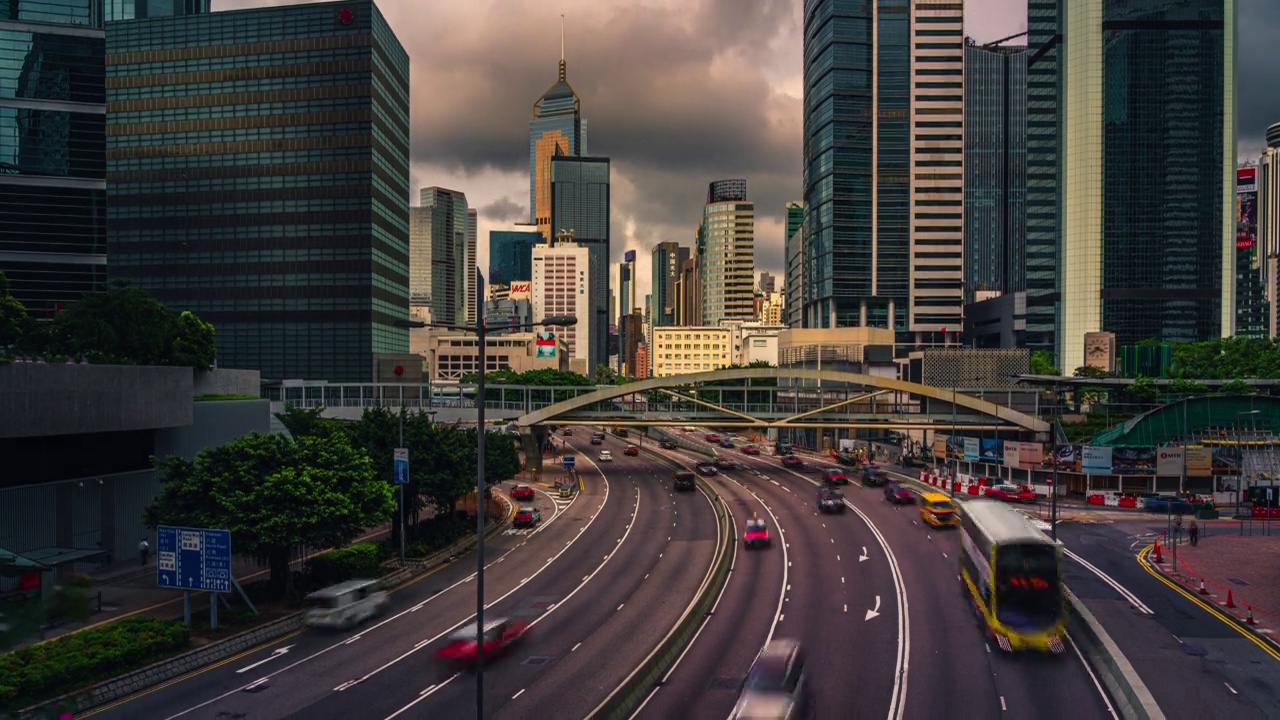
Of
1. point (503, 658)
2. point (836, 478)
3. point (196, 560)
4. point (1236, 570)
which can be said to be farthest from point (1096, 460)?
point (196, 560)

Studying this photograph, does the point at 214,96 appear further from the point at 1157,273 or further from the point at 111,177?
the point at 1157,273

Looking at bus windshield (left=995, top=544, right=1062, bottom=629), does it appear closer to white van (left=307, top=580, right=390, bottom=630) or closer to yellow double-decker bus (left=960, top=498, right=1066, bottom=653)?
yellow double-decker bus (left=960, top=498, right=1066, bottom=653)

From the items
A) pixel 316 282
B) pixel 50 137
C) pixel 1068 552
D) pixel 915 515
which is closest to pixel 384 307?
pixel 316 282

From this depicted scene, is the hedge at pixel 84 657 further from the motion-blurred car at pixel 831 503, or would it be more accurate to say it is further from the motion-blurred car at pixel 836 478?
the motion-blurred car at pixel 836 478

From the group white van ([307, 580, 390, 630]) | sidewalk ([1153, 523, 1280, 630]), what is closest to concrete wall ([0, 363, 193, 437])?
white van ([307, 580, 390, 630])

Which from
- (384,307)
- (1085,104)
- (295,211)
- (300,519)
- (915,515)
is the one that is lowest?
(915,515)

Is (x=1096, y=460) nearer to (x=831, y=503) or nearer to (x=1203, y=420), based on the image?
(x=1203, y=420)

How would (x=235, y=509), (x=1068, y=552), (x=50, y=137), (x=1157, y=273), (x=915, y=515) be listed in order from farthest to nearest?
(x=1157, y=273), (x=50, y=137), (x=915, y=515), (x=1068, y=552), (x=235, y=509)
